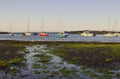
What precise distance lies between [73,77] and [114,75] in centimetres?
401

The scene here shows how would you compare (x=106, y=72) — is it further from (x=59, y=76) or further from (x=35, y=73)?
(x=35, y=73)

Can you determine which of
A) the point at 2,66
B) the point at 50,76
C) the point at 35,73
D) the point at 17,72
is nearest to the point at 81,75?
the point at 50,76

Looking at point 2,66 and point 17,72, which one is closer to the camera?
point 17,72

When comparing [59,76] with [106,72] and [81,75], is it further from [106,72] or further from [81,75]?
[106,72]

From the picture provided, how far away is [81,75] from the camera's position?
25.4 metres

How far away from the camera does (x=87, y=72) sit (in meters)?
27.0

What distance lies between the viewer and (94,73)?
26.4 meters

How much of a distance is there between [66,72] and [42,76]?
3167 millimetres

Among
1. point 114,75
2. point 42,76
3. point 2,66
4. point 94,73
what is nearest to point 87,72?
point 94,73

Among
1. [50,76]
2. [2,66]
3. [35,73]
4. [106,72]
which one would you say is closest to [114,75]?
[106,72]

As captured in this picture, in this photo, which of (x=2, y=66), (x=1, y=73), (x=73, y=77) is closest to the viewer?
(x=73, y=77)

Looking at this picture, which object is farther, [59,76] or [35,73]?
[35,73]

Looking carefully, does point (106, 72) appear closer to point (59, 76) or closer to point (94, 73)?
point (94, 73)

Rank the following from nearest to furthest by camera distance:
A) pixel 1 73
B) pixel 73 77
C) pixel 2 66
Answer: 1. pixel 73 77
2. pixel 1 73
3. pixel 2 66
